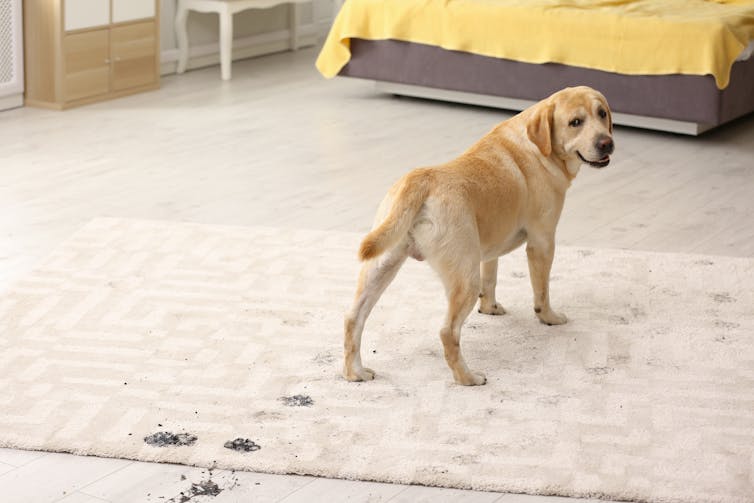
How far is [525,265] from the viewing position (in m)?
3.47

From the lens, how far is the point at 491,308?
308cm

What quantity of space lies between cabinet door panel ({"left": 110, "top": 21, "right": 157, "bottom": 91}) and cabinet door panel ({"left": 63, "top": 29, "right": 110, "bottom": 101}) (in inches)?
2.3

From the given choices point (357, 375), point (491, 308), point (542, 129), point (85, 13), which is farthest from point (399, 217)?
point (85, 13)

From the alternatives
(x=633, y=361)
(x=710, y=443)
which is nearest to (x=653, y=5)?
(x=633, y=361)

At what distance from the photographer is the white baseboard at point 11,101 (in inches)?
212

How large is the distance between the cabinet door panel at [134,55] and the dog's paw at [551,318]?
326 centimetres

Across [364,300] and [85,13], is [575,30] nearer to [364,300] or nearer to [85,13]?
[85,13]

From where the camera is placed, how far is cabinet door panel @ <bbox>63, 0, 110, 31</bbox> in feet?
17.4

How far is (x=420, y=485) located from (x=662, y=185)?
246 centimetres

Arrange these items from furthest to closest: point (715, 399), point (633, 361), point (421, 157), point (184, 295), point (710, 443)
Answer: point (421, 157) → point (184, 295) → point (633, 361) → point (715, 399) → point (710, 443)

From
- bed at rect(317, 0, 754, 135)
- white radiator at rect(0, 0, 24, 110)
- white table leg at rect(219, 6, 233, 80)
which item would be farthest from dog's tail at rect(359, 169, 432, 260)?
white table leg at rect(219, 6, 233, 80)

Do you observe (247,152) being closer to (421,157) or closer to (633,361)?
(421,157)

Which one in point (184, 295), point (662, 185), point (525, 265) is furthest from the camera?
point (662, 185)

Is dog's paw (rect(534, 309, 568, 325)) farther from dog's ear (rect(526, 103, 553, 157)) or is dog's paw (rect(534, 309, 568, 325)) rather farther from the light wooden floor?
the light wooden floor
